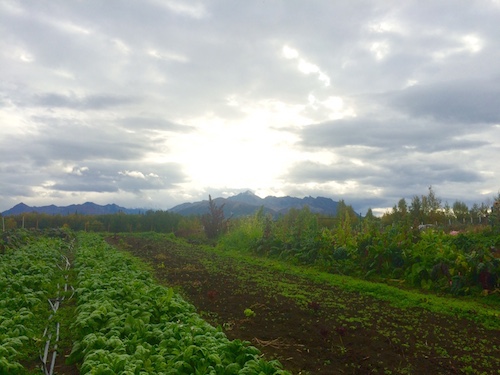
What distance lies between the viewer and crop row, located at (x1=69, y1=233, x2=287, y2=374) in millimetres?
4527

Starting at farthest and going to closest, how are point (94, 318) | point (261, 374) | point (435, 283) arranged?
point (435, 283), point (94, 318), point (261, 374)

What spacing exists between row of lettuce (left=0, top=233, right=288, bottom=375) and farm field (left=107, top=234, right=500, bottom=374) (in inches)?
36.9

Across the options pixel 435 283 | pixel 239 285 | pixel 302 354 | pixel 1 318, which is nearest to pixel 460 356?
pixel 302 354

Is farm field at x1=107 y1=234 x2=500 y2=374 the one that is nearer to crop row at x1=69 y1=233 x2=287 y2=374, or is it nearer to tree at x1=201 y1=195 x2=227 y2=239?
crop row at x1=69 y1=233 x2=287 y2=374

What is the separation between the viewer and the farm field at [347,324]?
578 cm

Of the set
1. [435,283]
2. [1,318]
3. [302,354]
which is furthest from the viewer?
[435,283]

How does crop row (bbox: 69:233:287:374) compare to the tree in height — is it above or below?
below

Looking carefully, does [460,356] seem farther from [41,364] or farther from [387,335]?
[41,364]

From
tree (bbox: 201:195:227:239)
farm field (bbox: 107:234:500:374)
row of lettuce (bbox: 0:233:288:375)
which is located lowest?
farm field (bbox: 107:234:500:374)

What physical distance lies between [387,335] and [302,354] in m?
1.69

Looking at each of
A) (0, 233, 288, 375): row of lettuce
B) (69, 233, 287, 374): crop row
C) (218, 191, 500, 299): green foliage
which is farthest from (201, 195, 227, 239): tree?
(69, 233, 287, 374): crop row

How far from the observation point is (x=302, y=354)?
601cm

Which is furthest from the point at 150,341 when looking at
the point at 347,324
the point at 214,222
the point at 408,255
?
Result: the point at 214,222

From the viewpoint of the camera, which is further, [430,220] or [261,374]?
[430,220]
